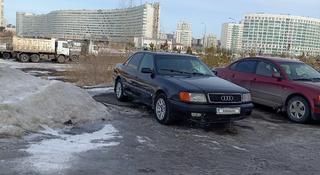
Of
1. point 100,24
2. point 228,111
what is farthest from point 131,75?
point 100,24

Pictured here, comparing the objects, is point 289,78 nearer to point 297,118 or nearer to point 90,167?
point 297,118

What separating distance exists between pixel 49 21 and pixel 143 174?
117 metres

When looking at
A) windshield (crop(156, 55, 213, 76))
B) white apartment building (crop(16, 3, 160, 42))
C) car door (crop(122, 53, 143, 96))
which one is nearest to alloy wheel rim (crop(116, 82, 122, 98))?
car door (crop(122, 53, 143, 96))

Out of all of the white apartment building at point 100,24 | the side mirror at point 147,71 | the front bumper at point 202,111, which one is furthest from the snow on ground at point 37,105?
the white apartment building at point 100,24

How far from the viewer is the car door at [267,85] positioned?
37.7 feet

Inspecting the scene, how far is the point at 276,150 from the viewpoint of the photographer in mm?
7715

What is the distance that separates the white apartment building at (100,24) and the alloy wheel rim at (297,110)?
67830 mm

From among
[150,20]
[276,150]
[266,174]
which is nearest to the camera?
[266,174]

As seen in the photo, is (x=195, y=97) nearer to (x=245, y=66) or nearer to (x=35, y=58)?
(x=245, y=66)

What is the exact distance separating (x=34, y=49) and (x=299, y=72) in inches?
1394

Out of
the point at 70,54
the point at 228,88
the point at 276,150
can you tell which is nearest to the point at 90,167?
the point at 276,150

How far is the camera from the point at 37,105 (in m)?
8.59

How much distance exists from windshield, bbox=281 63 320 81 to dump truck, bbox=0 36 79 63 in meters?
33.1

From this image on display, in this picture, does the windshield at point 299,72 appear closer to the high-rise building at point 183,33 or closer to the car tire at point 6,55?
the car tire at point 6,55
